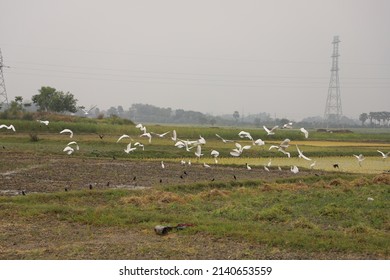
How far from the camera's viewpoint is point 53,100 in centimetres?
6262

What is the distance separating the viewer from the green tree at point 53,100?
6300 cm

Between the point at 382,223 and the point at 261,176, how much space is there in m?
9.87

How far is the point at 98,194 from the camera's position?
47.7ft

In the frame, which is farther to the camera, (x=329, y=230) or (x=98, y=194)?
(x=98, y=194)

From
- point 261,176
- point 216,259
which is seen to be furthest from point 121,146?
point 216,259

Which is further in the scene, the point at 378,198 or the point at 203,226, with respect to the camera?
the point at 378,198

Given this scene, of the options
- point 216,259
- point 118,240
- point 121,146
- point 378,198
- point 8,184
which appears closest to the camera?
point 216,259

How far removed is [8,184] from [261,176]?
9.86m

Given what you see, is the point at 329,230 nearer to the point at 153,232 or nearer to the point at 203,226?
the point at 203,226

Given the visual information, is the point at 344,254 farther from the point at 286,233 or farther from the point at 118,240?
the point at 118,240

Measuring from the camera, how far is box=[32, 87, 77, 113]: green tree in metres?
63.0

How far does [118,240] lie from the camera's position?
9.36 metres
